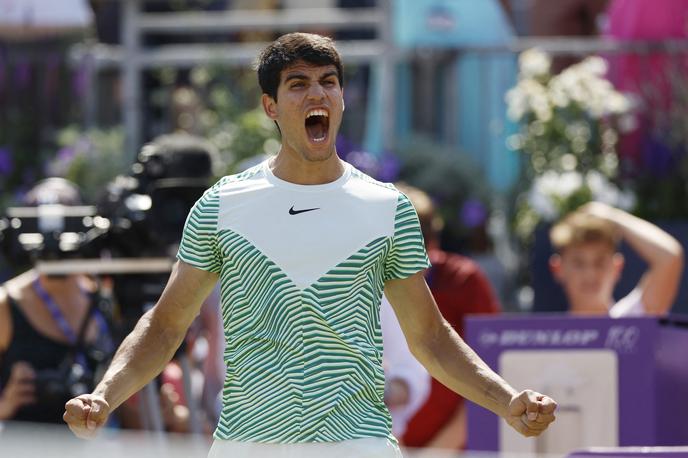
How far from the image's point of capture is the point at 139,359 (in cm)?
406

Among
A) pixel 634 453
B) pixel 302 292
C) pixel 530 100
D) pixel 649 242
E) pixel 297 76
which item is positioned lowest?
pixel 649 242

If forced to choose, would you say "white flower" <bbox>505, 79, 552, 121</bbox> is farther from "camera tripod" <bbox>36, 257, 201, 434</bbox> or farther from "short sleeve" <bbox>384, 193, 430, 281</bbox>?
"short sleeve" <bbox>384, 193, 430, 281</bbox>

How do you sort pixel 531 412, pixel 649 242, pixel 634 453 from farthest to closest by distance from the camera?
pixel 649 242, pixel 634 453, pixel 531 412

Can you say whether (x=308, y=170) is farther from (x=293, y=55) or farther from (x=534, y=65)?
(x=534, y=65)

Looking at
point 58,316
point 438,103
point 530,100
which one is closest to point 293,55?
point 58,316

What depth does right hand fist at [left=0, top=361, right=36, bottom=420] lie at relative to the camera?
20.7ft

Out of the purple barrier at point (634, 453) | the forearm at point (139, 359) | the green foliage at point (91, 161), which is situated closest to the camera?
the forearm at point (139, 359)

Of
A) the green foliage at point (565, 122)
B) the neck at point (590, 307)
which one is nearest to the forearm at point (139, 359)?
the neck at point (590, 307)

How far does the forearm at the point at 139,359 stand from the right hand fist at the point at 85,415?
0.11 metres

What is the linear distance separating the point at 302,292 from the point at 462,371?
46 cm

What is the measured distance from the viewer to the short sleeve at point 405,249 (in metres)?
4.14

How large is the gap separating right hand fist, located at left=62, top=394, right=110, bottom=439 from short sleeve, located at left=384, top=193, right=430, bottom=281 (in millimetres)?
847

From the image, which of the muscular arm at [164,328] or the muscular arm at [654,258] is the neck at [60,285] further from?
the muscular arm at [164,328]

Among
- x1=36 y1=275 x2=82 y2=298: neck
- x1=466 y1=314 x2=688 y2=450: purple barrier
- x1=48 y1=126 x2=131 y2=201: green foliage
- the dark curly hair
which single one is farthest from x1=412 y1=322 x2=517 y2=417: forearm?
x1=48 y1=126 x2=131 y2=201: green foliage
